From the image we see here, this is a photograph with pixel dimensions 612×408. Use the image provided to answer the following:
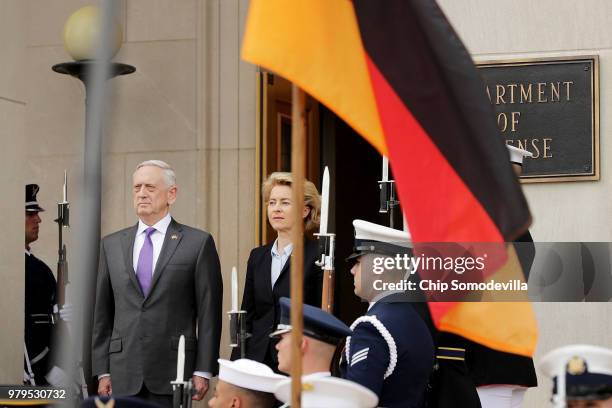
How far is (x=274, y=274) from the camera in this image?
352 inches

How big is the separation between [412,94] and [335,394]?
3.70 feet

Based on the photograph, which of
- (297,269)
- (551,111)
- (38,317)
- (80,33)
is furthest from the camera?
(80,33)

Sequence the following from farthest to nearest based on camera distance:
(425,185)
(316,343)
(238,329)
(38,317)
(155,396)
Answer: (38,317) < (238,329) < (155,396) < (316,343) < (425,185)

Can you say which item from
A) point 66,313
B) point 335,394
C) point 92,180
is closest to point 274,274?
point 66,313

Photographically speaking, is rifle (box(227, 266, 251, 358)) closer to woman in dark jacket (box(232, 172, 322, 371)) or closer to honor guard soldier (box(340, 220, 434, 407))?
woman in dark jacket (box(232, 172, 322, 371))

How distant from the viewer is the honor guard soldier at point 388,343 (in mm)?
6246

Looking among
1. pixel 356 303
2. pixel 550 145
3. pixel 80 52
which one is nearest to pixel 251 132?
pixel 80 52

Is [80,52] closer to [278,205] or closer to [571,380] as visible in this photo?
[278,205]

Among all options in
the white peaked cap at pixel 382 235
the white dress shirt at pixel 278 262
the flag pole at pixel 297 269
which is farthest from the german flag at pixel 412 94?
the white dress shirt at pixel 278 262

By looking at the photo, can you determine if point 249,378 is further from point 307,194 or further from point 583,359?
point 307,194

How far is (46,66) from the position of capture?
1148 cm

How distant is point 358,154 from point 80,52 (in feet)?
14.7

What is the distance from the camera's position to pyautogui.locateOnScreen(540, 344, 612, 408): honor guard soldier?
18.3ft

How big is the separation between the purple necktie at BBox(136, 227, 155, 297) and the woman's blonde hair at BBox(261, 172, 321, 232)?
29.6 inches
